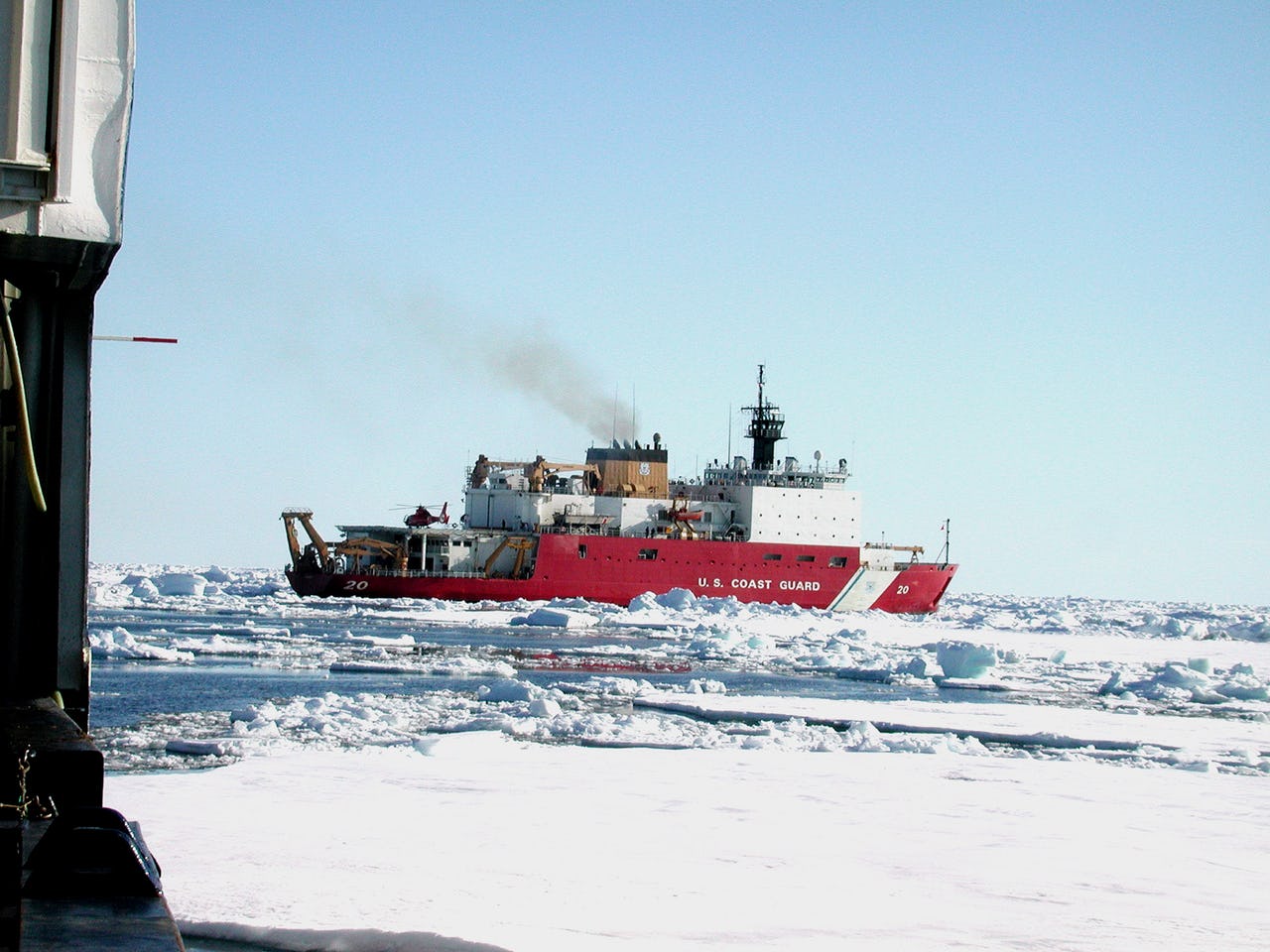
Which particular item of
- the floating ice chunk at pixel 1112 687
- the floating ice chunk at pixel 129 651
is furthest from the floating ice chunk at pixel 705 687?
the floating ice chunk at pixel 129 651

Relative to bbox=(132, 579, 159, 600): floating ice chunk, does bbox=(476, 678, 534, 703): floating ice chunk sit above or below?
above

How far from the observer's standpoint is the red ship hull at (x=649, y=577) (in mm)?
36562

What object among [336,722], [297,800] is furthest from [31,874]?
[336,722]

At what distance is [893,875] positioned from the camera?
6.11 meters

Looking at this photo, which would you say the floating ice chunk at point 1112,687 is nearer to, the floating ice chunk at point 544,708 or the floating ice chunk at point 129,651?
the floating ice chunk at point 544,708

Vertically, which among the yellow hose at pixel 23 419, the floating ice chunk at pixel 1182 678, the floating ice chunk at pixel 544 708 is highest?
the yellow hose at pixel 23 419

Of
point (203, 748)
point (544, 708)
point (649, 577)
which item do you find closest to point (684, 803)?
point (203, 748)

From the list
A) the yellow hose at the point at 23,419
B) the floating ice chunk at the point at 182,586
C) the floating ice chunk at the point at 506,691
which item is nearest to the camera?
the yellow hose at the point at 23,419

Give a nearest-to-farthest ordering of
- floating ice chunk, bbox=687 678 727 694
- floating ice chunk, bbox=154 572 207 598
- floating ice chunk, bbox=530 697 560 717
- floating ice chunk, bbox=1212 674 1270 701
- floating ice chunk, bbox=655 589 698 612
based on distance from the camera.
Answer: floating ice chunk, bbox=530 697 560 717 < floating ice chunk, bbox=687 678 727 694 < floating ice chunk, bbox=1212 674 1270 701 < floating ice chunk, bbox=655 589 698 612 < floating ice chunk, bbox=154 572 207 598

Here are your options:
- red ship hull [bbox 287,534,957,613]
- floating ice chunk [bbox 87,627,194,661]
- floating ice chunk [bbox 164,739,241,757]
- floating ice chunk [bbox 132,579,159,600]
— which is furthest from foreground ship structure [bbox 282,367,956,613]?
floating ice chunk [bbox 164,739,241,757]

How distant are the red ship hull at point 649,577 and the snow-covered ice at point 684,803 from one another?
56.2ft

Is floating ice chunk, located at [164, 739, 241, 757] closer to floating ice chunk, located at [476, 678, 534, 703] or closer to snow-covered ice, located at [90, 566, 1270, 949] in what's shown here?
snow-covered ice, located at [90, 566, 1270, 949]

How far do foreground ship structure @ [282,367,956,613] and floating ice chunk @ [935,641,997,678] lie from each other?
1794 centimetres

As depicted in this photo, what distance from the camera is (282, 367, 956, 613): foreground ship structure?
3672cm
